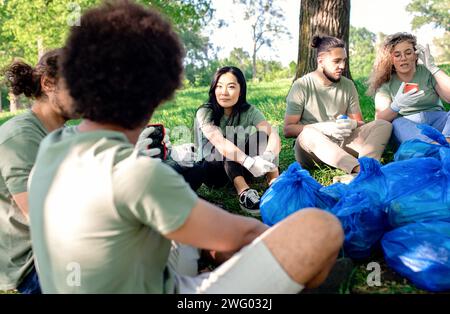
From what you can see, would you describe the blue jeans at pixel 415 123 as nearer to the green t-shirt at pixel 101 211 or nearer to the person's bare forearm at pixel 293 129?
the person's bare forearm at pixel 293 129

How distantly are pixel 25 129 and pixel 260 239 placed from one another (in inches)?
43.1

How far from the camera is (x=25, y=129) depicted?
187cm

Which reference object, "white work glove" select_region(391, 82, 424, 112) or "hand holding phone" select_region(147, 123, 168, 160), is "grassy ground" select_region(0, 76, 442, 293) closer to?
"hand holding phone" select_region(147, 123, 168, 160)

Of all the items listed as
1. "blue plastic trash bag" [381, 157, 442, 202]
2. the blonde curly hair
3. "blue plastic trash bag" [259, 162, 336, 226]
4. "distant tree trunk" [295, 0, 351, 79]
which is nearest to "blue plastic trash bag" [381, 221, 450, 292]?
"blue plastic trash bag" [381, 157, 442, 202]

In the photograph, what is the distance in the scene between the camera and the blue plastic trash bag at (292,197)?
7.92ft

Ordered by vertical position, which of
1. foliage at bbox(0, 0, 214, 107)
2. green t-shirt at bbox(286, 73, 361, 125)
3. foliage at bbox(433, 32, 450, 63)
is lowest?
green t-shirt at bbox(286, 73, 361, 125)

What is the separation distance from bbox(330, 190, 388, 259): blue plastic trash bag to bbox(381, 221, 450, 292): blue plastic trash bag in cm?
9

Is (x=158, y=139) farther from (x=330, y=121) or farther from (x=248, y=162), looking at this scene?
(x=330, y=121)

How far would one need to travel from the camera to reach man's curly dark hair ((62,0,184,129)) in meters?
1.26

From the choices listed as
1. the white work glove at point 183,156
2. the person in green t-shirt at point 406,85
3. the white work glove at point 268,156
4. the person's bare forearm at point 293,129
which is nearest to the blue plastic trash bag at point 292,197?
the white work glove at point 268,156

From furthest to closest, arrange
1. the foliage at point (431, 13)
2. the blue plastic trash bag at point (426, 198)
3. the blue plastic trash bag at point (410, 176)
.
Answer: the foliage at point (431, 13) < the blue plastic trash bag at point (410, 176) < the blue plastic trash bag at point (426, 198)

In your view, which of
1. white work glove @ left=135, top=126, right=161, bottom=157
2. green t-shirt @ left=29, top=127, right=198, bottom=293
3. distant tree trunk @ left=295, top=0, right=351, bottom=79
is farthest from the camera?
distant tree trunk @ left=295, top=0, right=351, bottom=79
